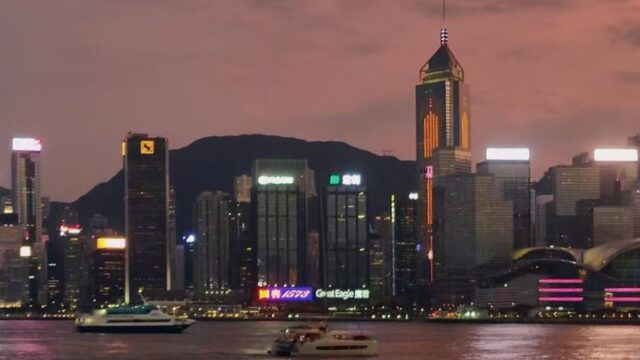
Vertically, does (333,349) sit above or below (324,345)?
below

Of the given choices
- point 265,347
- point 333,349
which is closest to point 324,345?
point 333,349

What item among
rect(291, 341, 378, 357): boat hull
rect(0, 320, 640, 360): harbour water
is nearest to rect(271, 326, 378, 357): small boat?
rect(291, 341, 378, 357): boat hull

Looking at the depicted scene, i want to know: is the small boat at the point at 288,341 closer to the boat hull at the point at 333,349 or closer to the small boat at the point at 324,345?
the small boat at the point at 324,345

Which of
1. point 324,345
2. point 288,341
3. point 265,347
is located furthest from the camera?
point 265,347

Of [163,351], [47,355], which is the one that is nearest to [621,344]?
[163,351]

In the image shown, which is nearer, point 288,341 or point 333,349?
point 333,349

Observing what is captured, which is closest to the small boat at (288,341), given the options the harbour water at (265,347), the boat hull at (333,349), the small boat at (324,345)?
the small boat at (324,345)

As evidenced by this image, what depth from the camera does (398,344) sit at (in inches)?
6845

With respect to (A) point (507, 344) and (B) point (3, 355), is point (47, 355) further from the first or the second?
(A) point (507, 344)

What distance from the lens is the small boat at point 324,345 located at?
134625 mm

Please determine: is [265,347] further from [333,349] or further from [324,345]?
[333,349]

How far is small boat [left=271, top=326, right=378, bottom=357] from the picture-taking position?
135m

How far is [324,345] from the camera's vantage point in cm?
13538

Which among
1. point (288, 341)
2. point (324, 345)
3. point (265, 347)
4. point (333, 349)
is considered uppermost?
point (288, 341)
